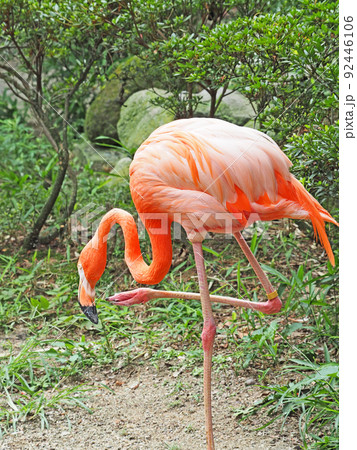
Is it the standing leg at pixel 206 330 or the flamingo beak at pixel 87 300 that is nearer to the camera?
the standing leg at pixel 206 330

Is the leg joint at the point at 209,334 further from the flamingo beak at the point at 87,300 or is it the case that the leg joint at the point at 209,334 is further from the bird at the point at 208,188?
the flamingo beak at the point at 87,300

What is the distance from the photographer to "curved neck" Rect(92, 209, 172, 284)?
285cm

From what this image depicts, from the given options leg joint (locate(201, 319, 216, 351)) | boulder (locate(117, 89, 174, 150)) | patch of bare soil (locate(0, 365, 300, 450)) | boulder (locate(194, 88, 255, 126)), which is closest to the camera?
leg joint (locate(201, 319, 216, 351))

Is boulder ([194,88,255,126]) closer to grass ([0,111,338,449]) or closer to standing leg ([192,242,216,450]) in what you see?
grass ([0,111,338,449])

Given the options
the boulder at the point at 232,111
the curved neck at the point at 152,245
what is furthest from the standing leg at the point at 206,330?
the boulder at the point at 232,111

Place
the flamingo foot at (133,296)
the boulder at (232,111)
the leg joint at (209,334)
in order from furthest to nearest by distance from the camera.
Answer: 1. the boulder at (232,111)
2. the flamingo foot at (133,296)
3. the leg joint at (209,334)

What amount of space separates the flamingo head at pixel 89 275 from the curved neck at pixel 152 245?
5cm


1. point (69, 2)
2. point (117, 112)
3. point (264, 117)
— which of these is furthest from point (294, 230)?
point (117, 112)

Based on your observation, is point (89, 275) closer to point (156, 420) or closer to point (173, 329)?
point (156, 420)

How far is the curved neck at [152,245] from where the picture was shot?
285 cm

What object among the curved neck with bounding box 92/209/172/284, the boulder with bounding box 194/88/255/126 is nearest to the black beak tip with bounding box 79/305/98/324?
the curved neck with bounding box 92/209/172/284

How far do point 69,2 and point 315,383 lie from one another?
3.01 meters

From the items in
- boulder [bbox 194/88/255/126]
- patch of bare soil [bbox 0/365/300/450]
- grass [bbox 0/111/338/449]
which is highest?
boulder [bbox 194/88/255/126]

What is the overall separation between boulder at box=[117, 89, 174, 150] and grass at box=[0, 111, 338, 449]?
3.45 feet
